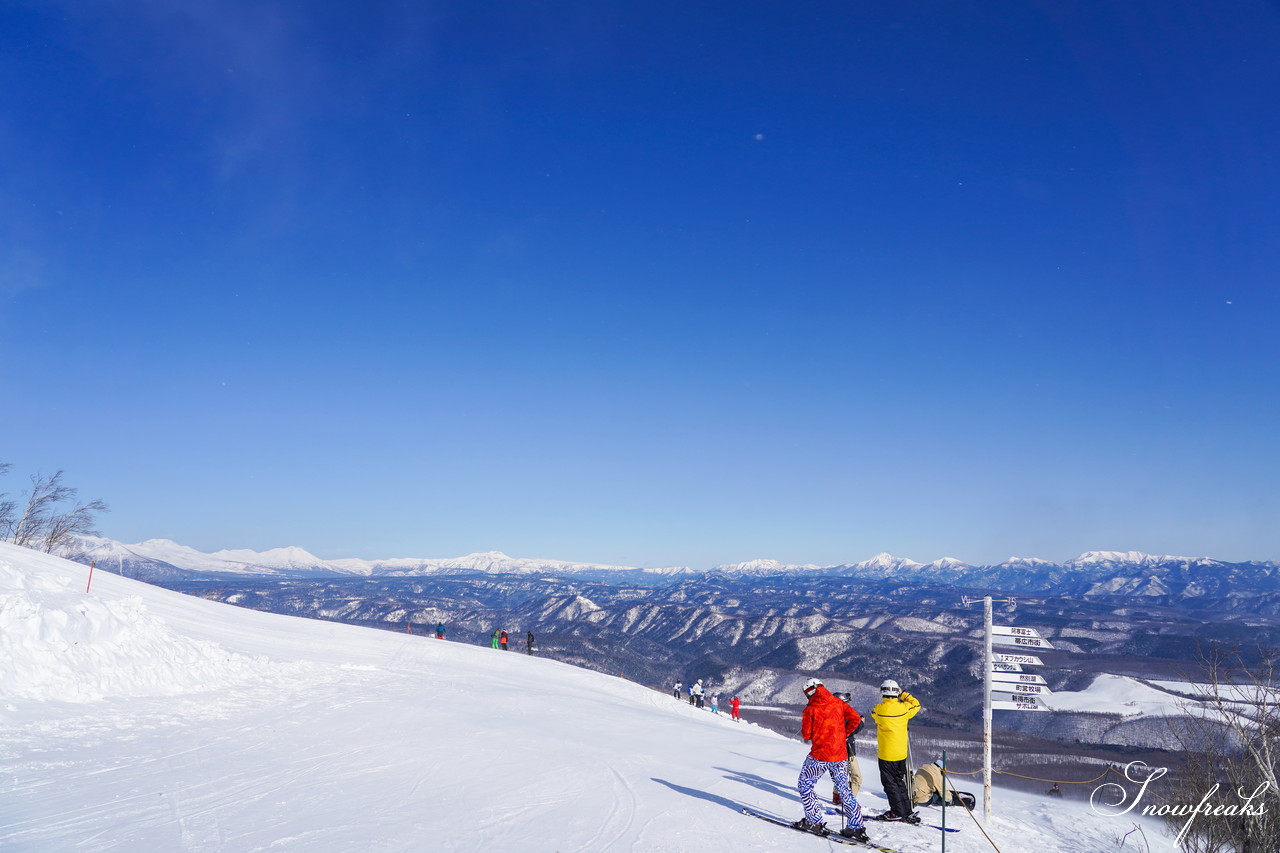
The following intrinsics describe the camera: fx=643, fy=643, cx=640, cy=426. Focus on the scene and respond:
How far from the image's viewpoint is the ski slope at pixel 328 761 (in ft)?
26.8

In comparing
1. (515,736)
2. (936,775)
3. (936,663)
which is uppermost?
(936,775)

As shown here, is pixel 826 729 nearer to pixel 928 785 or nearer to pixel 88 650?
pixel 928 785

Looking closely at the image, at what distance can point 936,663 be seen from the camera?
189125 mm

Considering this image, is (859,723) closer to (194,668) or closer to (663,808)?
(663,808)

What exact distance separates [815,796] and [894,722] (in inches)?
68.6

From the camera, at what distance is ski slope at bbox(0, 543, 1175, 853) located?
8180 mm

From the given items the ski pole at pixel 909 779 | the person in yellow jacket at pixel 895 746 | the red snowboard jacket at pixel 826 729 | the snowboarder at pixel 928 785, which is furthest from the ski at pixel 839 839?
the snowboarder at pixel 928 785

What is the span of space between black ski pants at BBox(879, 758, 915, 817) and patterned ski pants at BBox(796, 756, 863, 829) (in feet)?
4.28

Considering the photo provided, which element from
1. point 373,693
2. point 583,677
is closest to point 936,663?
point 583,677

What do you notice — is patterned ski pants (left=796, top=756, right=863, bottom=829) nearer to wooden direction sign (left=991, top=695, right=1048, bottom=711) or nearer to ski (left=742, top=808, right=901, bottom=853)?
ski (left=742, top=808, right=901, bottom=853)

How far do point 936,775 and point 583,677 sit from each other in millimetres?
19690

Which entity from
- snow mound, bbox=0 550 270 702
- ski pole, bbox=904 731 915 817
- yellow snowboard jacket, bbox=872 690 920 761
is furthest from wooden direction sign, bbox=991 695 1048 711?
snow mound, bbox=0 550 270 702

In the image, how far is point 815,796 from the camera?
9117mm

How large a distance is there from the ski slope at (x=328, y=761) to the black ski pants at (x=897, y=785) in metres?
0.39
